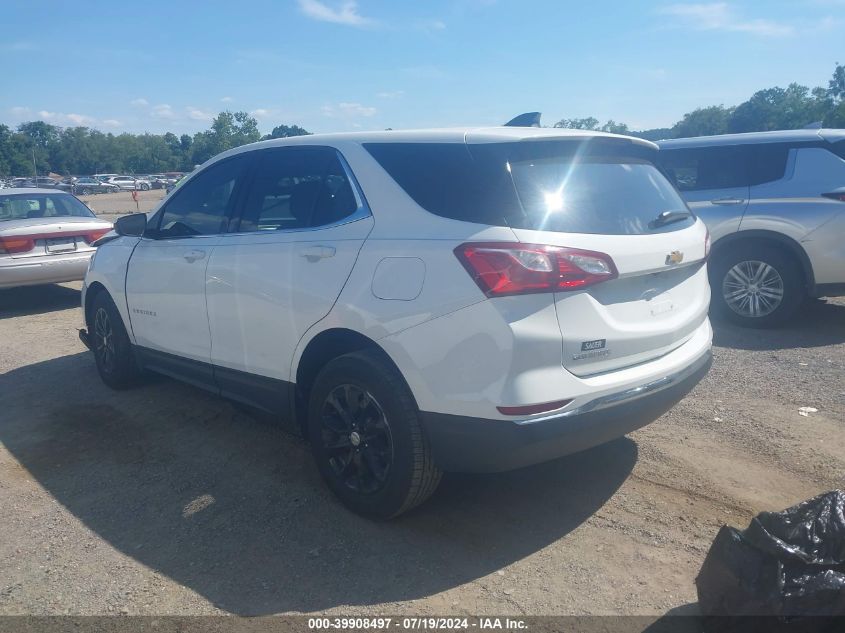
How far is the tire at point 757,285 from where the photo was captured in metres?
6.82

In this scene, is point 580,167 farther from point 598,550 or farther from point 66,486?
point 66,486

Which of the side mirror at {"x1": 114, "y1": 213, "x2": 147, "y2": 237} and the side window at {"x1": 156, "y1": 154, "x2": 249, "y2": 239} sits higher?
the side window at {"x1": 156, "y1": 154, "x2": 249, "y2": 239}

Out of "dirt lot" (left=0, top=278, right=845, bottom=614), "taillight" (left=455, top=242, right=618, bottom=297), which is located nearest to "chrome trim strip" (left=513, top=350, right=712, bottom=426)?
"taillight" (left=455, top=242, right=618, bottom=297)

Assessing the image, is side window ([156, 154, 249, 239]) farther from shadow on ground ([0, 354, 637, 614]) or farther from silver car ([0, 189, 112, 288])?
silver car ([0, 189, 112, 288])

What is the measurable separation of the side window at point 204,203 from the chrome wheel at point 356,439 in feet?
5.20

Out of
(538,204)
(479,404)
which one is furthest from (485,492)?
(538,204)

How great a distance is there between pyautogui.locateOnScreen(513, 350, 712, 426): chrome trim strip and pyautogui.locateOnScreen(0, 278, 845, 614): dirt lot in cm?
69

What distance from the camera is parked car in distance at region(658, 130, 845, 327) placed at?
659 cm

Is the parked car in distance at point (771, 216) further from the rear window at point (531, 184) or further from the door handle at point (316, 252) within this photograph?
the door handle at point (316, 252)

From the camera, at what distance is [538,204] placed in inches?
125

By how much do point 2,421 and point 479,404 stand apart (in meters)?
4.13

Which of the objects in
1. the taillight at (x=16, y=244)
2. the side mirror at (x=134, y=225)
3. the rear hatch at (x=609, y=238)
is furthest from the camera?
the taillight at (x=16, y=244)

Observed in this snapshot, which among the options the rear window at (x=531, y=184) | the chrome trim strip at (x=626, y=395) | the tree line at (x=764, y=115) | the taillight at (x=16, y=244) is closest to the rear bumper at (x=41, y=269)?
the taillight at (x=16, y=244)

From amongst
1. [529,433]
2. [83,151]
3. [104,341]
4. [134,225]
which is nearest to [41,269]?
[104,341]
